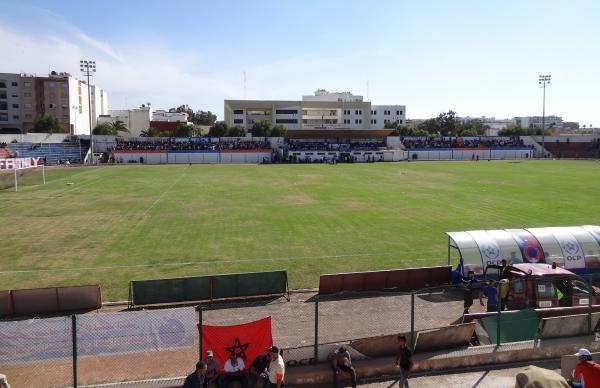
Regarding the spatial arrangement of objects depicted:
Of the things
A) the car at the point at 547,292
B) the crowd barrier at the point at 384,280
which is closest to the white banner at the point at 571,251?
the car at the point at 547,292

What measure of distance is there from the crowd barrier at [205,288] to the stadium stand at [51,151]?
83.9 meters

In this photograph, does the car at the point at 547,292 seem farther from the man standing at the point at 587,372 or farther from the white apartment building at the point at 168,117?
the white apartment building at the point at 168,117

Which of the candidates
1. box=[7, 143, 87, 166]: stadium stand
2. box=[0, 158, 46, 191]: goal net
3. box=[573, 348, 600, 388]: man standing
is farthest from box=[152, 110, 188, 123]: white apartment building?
box=[573, 348, 600, 388]: man standing

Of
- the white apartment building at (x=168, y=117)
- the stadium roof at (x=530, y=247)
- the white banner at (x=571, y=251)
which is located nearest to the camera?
the stadium roof at (x=530, y=247)

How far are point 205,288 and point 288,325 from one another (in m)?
3.91

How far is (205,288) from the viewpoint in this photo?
1761 centimetres

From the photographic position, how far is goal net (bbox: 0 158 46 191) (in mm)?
55031

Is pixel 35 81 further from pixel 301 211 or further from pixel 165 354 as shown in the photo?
pixel 165 354

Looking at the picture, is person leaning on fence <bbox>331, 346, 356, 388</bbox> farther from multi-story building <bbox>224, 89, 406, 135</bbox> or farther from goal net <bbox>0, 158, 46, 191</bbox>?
multi-story building <bbox>224, 89, 406, 135</bbox>

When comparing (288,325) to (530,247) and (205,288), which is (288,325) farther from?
(530,247)

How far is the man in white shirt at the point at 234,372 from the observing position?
10.4 meters

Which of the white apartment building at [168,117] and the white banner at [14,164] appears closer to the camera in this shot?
the white banner at [14,164]

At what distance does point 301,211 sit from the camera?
36656 millimetres

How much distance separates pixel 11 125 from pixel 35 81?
508 inches
